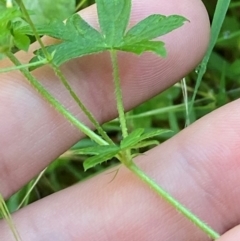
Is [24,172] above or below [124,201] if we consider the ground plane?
above

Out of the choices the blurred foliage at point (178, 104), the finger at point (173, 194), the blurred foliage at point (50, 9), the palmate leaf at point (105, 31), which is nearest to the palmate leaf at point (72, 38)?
the palmate leaf at point (105, 31)

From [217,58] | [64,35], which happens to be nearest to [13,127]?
[64,35]

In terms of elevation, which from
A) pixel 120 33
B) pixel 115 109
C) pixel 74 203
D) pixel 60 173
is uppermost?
pixel 120 33

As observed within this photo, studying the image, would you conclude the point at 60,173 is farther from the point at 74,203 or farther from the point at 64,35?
the point at 64,35

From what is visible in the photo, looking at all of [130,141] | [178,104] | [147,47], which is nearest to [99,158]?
[130,141]

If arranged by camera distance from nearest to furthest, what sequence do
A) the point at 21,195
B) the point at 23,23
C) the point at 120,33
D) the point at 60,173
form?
the point at 120,33
the point at 23,23
the point at 21,195
the point at 60,173

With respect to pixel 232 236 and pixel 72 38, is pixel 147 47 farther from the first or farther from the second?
pixel 232 236
